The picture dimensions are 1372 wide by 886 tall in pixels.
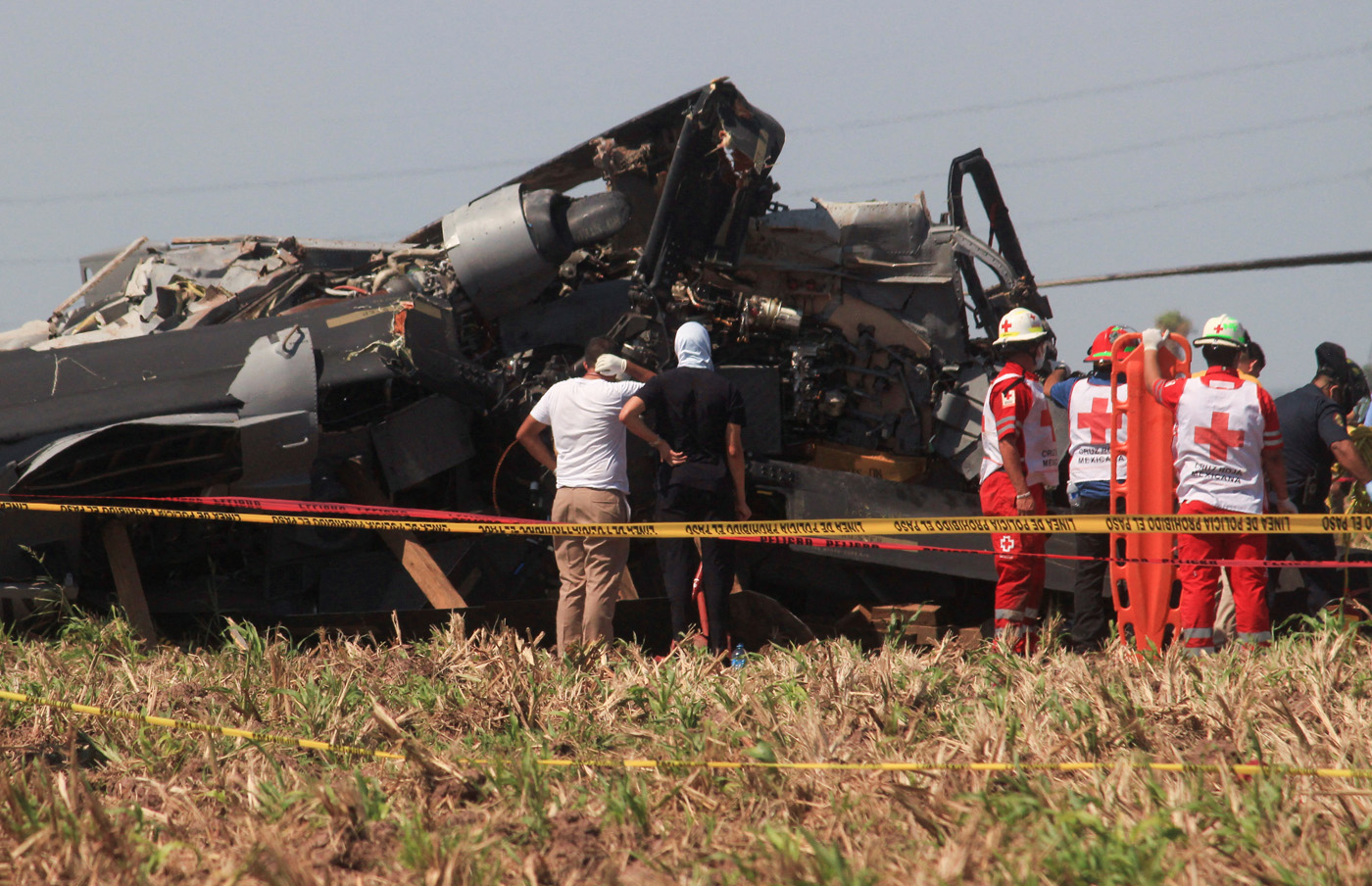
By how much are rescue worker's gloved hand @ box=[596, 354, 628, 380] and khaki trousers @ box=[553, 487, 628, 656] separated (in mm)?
574

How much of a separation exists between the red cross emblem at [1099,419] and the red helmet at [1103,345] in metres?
0.24

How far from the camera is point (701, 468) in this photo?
573cm

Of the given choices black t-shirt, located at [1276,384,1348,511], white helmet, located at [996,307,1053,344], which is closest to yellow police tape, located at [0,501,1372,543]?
white helmet, located at [996,307,1053,344]

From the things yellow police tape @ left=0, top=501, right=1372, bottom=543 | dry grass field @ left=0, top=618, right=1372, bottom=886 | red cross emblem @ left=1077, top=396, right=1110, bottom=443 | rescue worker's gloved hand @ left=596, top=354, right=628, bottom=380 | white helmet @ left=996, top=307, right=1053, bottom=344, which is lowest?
dry grass field @ left=0, top=618, right=1372, bottom=886

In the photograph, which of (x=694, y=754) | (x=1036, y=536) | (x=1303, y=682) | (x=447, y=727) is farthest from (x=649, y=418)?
(x=1303, y=682)

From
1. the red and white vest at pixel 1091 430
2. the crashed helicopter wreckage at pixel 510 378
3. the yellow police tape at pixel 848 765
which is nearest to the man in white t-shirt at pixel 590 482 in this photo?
the crashed helicopter wreckage at pixel 510 378

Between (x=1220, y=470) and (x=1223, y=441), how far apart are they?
126mm

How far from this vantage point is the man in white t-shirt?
18.1 feet

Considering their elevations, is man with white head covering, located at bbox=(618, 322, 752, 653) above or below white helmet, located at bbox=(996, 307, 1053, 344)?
below

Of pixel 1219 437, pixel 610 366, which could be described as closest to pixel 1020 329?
pixel 1219 437

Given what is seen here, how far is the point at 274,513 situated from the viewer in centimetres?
624

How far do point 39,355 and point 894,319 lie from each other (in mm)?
4929

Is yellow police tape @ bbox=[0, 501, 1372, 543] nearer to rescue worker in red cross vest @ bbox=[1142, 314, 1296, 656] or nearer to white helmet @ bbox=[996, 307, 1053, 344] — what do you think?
rescue worker in red cross vest @ bbox=[1142, 314, 1296, 656]

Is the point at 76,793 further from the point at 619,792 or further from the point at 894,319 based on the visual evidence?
the point at 894,319
